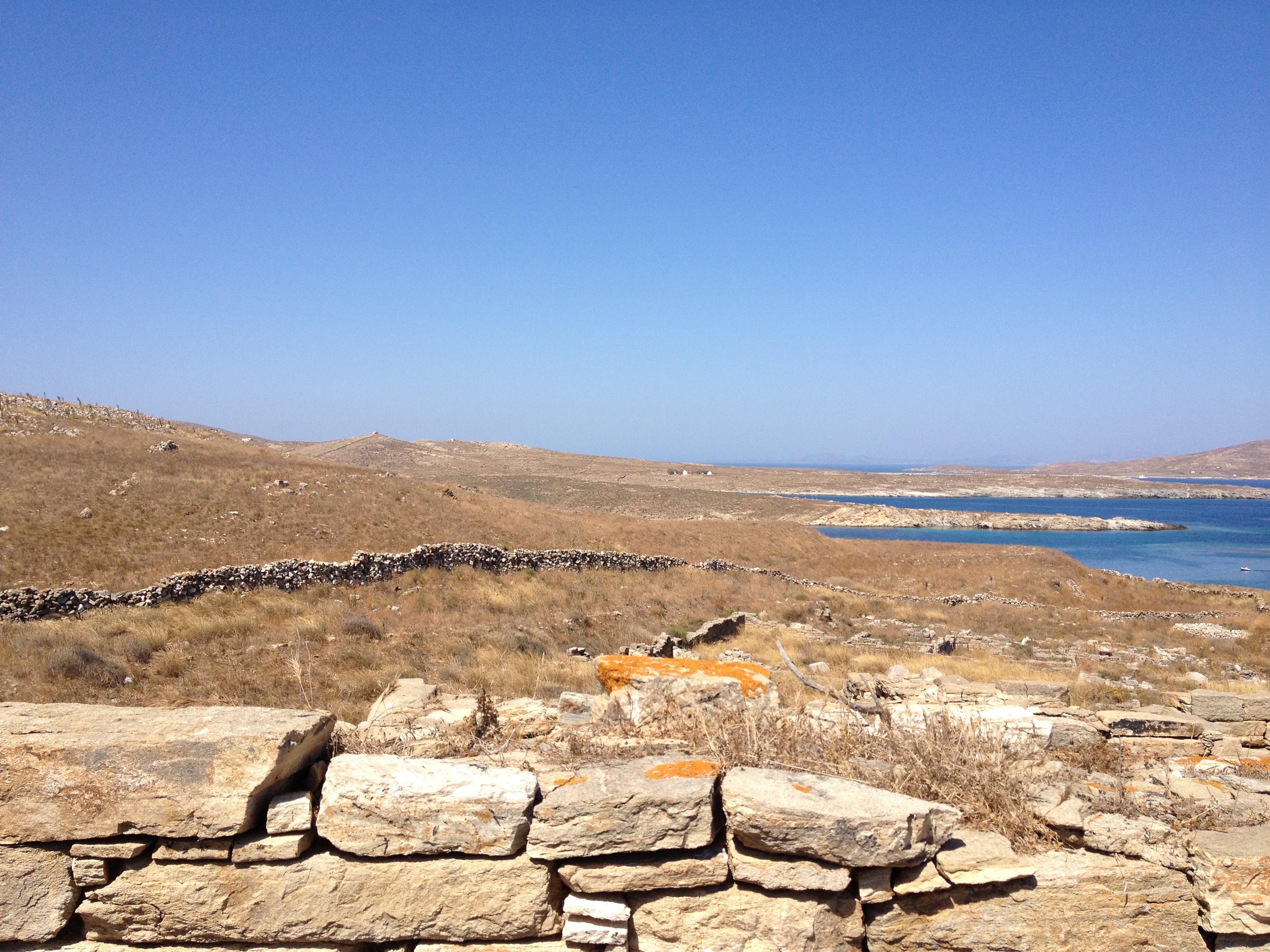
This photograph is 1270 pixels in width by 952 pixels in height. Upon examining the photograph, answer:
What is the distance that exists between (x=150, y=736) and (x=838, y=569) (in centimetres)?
3374

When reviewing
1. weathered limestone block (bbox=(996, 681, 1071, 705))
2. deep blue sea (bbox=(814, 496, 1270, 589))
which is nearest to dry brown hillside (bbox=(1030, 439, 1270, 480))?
deep blue sea (bbox=(814, 496, 1270, 589))

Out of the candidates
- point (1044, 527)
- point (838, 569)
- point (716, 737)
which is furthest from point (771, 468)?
point (716, 737)

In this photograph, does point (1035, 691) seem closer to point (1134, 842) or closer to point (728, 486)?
point (1134, 842)

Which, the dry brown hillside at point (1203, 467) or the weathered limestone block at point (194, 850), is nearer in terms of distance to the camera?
the weathered limestone block at point (194, 850)

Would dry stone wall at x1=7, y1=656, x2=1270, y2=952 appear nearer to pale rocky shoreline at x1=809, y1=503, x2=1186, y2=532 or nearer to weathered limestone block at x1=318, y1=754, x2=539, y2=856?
weathered limestone block at x1=318, y1=754, x2=539, y2=856

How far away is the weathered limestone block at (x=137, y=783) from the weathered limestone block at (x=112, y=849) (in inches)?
2.2

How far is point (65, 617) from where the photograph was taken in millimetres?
13086

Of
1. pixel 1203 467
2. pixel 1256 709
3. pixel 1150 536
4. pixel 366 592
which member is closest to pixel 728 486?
pixel 1150 536

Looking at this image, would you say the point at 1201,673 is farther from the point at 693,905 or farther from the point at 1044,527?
the point at 1044,527

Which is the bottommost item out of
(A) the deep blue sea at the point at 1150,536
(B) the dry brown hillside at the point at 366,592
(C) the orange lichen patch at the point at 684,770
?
(A) the deep blue sea at the point at 1150,536

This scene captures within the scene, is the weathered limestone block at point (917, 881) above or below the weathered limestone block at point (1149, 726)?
above

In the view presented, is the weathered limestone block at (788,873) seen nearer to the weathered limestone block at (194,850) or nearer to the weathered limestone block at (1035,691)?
the weathered limestone block at (194,850)

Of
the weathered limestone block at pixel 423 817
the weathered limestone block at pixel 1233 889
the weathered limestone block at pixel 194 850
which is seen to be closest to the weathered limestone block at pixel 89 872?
the weathered limestone block at pixel 194 850

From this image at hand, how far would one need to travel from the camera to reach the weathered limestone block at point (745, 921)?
11.2 feet
